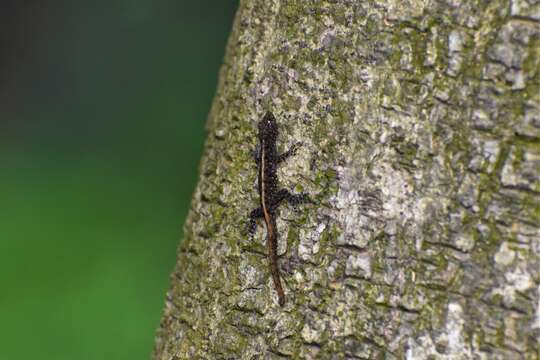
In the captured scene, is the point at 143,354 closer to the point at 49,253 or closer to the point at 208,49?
the point at 49,253

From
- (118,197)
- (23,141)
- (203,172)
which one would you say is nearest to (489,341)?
(203,172)

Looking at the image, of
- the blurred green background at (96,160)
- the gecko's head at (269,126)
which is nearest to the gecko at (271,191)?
the gecko's head at (269,126)

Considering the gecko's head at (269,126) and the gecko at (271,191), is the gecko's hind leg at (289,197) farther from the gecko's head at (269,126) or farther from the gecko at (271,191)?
the gecko's head at (269,126)

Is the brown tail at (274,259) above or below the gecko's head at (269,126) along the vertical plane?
below

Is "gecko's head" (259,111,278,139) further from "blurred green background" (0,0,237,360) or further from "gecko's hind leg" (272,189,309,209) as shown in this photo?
"blurred green background" (0,0,237,360)

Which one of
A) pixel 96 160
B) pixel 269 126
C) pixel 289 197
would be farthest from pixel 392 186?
pixel 96 160

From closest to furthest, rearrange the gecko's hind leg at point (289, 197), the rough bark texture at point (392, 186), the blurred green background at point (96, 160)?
the rough bark texture at point (392, 186), the gecko's hind leg at point (289, 197), the blurred green background at point (96, 160)

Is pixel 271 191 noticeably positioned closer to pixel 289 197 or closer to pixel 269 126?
pixel 289 197

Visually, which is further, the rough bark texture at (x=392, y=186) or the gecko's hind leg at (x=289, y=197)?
the gecko's hind leg at (x=289, y=197)
